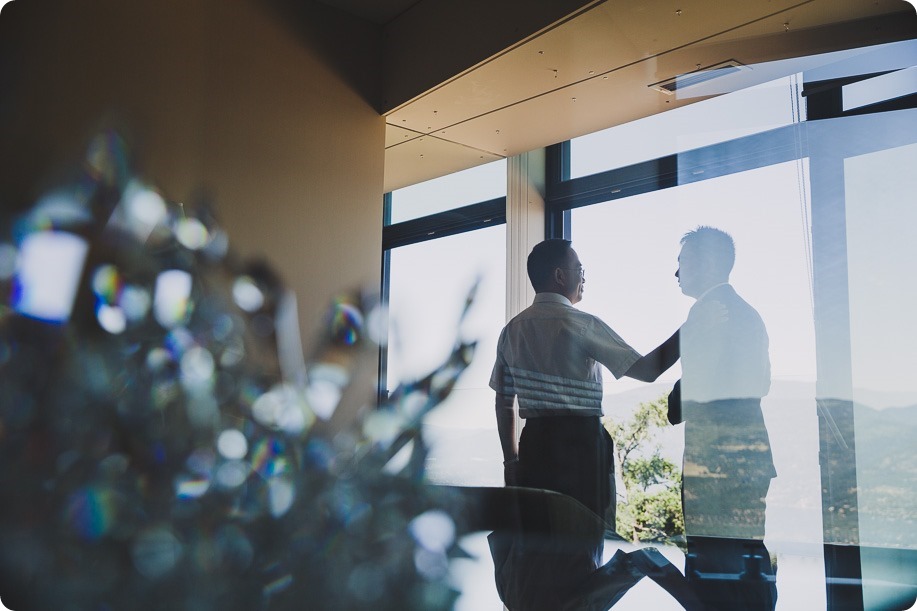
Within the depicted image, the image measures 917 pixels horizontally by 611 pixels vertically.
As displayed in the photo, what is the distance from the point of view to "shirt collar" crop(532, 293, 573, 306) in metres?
Answer: 2.73

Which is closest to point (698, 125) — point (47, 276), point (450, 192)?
point (450, 192)

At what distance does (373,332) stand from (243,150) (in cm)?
82

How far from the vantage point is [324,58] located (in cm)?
277

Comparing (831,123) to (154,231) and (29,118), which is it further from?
(29,118)

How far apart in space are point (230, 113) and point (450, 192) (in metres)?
0.98

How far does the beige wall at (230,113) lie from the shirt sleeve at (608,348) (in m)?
0.87

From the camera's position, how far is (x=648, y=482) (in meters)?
2.10

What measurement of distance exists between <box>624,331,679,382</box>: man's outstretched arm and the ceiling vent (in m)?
0.77

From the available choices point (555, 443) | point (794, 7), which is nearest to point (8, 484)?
point (555, 443)

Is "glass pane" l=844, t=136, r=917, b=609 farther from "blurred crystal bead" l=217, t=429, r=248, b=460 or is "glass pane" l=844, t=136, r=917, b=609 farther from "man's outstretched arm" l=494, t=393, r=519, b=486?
"blurred crystal bead" l=217, t=429, r=248, b=460

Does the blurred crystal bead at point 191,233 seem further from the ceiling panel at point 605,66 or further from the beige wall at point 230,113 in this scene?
the ceiling panel at point 605,66

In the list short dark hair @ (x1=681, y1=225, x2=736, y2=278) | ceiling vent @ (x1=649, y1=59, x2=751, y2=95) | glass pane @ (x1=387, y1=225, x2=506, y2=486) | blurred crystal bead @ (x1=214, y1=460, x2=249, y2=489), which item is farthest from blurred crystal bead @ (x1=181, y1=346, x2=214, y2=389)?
ceiling vent @ (x1=649, y1=59, x2=751, y2=95)

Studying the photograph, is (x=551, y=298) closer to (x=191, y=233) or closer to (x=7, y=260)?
(x=191, y=233)

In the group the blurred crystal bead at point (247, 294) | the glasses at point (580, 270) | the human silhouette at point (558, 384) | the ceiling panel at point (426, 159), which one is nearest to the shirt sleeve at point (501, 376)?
the human silhouette at point (558, 384)
